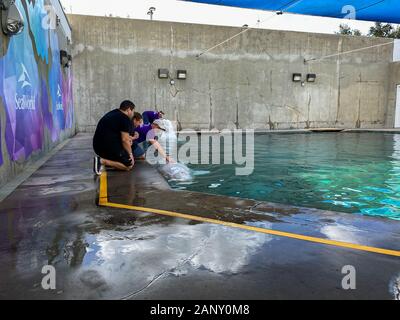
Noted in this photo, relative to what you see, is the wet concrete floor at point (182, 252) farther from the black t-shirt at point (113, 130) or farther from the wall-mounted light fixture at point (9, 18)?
the wall-mounted light fixture at point (9, 18)

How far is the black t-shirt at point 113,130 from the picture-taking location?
6.36m

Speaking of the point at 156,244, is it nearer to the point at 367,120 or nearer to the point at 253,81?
the point at 253,81

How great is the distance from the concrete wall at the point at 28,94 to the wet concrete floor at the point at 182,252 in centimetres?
122

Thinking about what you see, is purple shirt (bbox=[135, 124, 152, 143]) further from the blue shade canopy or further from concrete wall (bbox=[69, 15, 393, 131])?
concrete wall (bbox=[69, 15, 393, 131])

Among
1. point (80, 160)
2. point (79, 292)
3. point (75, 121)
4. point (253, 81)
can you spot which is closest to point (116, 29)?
point (75, 121)

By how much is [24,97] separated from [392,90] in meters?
21.7

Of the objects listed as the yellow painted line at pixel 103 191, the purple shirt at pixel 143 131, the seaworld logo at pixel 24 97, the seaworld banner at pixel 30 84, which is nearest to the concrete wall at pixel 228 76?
the seaworld banner at pixel 30 84

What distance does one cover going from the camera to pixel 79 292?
224 centimetres

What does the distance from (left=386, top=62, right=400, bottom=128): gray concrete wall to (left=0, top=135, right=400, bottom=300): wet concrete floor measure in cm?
2090

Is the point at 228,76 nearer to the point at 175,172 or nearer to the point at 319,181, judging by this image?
the point at 175,172

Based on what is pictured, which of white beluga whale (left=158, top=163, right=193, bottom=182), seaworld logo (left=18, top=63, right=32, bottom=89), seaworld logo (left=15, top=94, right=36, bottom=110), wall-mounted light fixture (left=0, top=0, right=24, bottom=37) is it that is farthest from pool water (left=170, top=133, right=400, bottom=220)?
wall-mounted light fixture (left=0, top=0, right=24, bottom=37)

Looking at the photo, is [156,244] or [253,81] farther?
[253,81]

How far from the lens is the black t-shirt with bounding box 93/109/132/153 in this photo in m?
6.36
